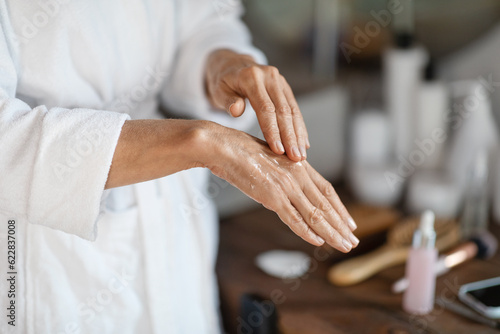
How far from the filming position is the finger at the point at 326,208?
2.50 feet

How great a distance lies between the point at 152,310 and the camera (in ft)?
3.20

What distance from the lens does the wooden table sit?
100cm

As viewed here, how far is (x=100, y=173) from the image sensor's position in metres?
0.68

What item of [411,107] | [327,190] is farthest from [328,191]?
[411,107]

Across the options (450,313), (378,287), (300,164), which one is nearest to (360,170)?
(378,287)

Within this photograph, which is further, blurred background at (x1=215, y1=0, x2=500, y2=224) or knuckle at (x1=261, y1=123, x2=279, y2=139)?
blurred background at (x1=215, y1=0, x2=500, y2=224)

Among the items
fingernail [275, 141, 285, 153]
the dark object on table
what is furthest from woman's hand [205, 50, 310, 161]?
the dark object on table

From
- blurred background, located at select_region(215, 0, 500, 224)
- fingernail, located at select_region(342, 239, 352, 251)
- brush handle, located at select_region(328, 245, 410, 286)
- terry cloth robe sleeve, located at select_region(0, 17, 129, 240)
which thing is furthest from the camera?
blurred background, located at select_region(215, 0, 500, 224)

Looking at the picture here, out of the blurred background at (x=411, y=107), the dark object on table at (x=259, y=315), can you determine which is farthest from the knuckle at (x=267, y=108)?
the blurred background at (x=411, y=107)

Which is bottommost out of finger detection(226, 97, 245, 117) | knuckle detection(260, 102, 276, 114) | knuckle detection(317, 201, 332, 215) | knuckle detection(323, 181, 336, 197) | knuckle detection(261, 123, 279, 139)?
knuckle detection(317, 201, 332, 215)

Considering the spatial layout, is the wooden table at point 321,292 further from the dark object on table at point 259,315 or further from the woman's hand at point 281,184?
the woman's hand at point 281,184

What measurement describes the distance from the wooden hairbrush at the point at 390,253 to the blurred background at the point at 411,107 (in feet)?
0.43

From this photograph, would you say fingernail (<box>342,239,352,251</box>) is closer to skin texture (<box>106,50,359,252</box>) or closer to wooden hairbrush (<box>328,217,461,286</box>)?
skin texture (<box>106,50,359,252</box>)

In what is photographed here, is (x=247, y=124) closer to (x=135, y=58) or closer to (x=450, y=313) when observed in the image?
(x=135, y=58)
